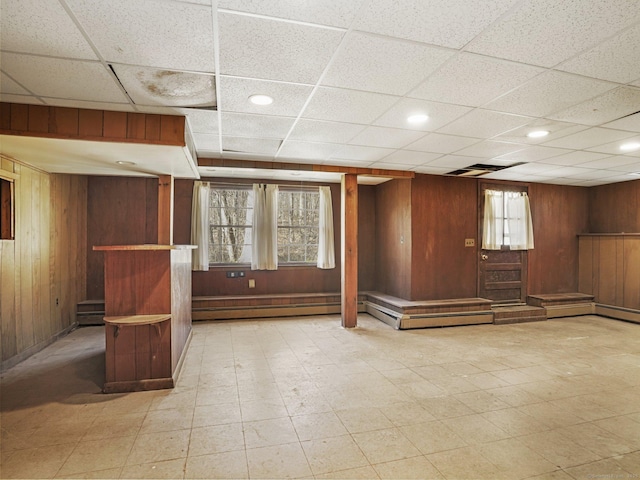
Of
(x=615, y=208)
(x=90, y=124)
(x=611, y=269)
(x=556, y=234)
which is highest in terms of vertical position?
(x=90, y=124)

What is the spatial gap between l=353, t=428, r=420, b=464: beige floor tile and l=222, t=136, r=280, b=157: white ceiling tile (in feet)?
10.2

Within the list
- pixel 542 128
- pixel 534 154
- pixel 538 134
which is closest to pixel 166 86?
pixel 542 128

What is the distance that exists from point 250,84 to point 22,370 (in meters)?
3.71

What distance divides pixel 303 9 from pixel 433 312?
4.85 meters

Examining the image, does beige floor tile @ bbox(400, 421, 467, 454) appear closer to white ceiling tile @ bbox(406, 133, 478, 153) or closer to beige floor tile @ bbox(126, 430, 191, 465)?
beige floor tile @ bbox(126, 430, 191, 465)

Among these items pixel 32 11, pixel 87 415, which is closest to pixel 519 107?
pixel 32 11

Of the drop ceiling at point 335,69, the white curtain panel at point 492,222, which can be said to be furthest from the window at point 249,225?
the white curtain panel at point 492,222

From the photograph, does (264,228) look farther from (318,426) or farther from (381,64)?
(381,64)

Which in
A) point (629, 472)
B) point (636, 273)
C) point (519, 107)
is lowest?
point (629, 472)

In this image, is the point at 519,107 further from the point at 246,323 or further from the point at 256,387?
the point at 246,323

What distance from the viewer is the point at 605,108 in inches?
115

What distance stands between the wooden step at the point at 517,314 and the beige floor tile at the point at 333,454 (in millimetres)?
4454

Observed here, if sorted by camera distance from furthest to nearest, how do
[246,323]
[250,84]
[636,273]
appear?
[636,273] < [246,323] < [250,84]

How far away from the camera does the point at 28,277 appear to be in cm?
→ 403
